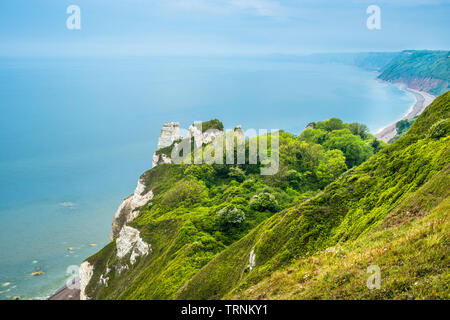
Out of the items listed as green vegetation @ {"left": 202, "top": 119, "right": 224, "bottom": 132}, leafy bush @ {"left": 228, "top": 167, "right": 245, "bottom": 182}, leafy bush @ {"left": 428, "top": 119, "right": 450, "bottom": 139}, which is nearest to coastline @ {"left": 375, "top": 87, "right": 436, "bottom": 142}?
green vegetation @ {"left": 202, "top": 119, "right": 224, "bottom": 132}

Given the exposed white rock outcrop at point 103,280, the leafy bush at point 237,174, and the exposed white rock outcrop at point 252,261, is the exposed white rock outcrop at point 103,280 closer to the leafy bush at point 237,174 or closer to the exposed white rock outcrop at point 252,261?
the leafy bush at point 237,174

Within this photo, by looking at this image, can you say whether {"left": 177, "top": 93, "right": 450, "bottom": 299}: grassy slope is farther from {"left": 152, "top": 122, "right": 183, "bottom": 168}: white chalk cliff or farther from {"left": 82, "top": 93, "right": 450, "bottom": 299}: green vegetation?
{"left": 152, "top": 122, "right": 183, "bottom": 168}: white chalk cliff

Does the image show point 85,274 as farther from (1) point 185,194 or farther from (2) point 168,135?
(2) point 168,135

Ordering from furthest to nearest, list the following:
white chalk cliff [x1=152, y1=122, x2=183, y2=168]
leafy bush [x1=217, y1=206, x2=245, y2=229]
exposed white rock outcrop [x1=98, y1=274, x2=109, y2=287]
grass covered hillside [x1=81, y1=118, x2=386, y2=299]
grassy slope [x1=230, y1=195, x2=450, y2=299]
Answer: white chalk cliff [x1=152, y1=122, x2=183, y2=168], exposed white rock outcrop [x1=98, y1=274, x2=109, y2=287], leafy bush [x1=217, y1=206, x2=245, y2=229], grass covered hillside [x1=81, y1=118, x2=386, y2=299], grassy slope [x1=230, y1=195, x2=450, y2=299]
